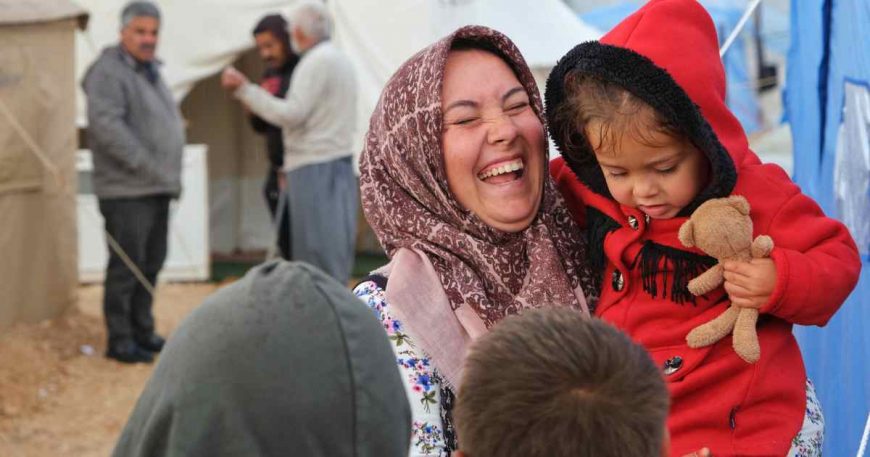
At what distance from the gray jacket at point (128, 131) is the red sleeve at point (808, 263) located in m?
5.45

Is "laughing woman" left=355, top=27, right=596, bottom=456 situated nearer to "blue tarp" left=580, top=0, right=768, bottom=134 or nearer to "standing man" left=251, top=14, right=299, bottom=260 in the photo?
"standing man" left=251, top=14, right=299, bottom=260

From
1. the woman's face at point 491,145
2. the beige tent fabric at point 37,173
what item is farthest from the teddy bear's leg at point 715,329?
the beige tent fabric at point 37,173

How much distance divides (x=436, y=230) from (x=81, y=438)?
475cm

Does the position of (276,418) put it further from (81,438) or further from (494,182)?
(81,438)

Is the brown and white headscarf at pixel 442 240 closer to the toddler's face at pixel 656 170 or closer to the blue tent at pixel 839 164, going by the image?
the toddler's face at pixel 656 170

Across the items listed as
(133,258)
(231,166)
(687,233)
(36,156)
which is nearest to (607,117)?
(687,233)

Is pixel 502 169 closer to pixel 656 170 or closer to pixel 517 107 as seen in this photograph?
pixel 517 107

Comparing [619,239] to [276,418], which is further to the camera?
[619,239]

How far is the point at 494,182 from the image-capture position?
248 cm

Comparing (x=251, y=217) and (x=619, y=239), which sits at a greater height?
(x=619, y=239)

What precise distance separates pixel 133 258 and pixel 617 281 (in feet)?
18.1

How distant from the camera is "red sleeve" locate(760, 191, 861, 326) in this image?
2.08 metres

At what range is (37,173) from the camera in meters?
7.92

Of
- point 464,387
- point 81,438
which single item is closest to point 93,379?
point 81,438
